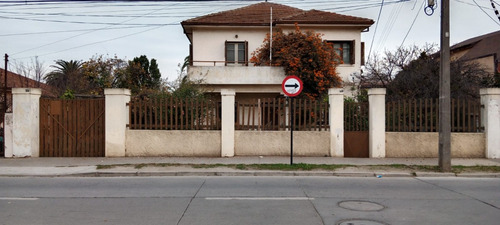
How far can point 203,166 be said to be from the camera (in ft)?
38.6

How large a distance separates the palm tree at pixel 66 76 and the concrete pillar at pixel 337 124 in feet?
64.2

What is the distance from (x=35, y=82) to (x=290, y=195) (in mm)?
28738

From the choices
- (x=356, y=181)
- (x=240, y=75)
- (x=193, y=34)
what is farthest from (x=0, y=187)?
(x=193, y=34)

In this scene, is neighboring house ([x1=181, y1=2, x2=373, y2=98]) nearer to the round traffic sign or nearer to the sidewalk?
the sidewalk

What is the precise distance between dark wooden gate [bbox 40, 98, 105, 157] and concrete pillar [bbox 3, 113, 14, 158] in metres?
0.95

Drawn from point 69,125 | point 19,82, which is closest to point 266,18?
point 69,125

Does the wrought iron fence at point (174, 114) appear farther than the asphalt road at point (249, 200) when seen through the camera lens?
Yes

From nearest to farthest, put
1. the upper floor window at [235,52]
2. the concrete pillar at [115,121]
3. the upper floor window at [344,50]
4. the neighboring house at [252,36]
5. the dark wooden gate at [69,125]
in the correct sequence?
the concrete pillar at [115,121]
the dark wooden gate at [69,125]
the neighboring house at [252,36]
the upper floor window at [344,50]
the upper floor window at [235,52]

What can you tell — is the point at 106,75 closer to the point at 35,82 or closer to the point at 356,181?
the point at 35,82

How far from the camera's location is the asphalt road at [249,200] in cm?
632

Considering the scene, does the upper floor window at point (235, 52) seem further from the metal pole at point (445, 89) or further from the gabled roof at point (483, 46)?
the gabled roof at point (483, 46)

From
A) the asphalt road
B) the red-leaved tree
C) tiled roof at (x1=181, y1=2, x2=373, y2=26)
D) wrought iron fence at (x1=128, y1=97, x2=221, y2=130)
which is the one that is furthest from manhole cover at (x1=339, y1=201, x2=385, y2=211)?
tiled roof at (x1=181, y1=2, x2=373, y2=26)

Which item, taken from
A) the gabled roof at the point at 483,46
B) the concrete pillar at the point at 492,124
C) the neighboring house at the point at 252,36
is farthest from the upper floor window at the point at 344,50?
the gabled roof at the point at 483,46

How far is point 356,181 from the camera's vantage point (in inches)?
400
